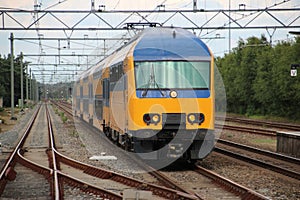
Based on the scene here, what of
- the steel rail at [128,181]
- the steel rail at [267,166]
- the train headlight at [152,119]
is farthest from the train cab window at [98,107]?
the train headlight at [152,119]

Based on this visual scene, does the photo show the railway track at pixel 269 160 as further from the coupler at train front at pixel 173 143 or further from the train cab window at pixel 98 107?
the train cab window at pixel 98 107

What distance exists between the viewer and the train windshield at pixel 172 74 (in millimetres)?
14219

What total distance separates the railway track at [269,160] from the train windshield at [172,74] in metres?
2.72

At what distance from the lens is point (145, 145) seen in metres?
14.1

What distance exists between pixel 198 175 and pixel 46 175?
3788 millimetres

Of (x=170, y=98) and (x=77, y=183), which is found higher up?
(x=170, y=98)

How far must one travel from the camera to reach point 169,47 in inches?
575

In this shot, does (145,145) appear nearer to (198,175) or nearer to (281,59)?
(198,175)

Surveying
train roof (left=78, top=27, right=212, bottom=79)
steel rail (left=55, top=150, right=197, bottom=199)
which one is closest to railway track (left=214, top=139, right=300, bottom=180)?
train roof (left=78, top=27, right=212, bottom=79)

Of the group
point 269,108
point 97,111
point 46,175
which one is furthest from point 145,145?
point 269,108

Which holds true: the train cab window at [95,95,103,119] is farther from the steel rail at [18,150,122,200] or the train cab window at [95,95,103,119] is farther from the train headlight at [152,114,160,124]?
the train headlight at [152,114,160,124]

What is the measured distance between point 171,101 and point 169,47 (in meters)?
1.54

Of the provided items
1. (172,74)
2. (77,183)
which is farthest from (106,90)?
(77,183)

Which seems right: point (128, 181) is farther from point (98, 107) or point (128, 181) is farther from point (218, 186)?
point (98, 107)
